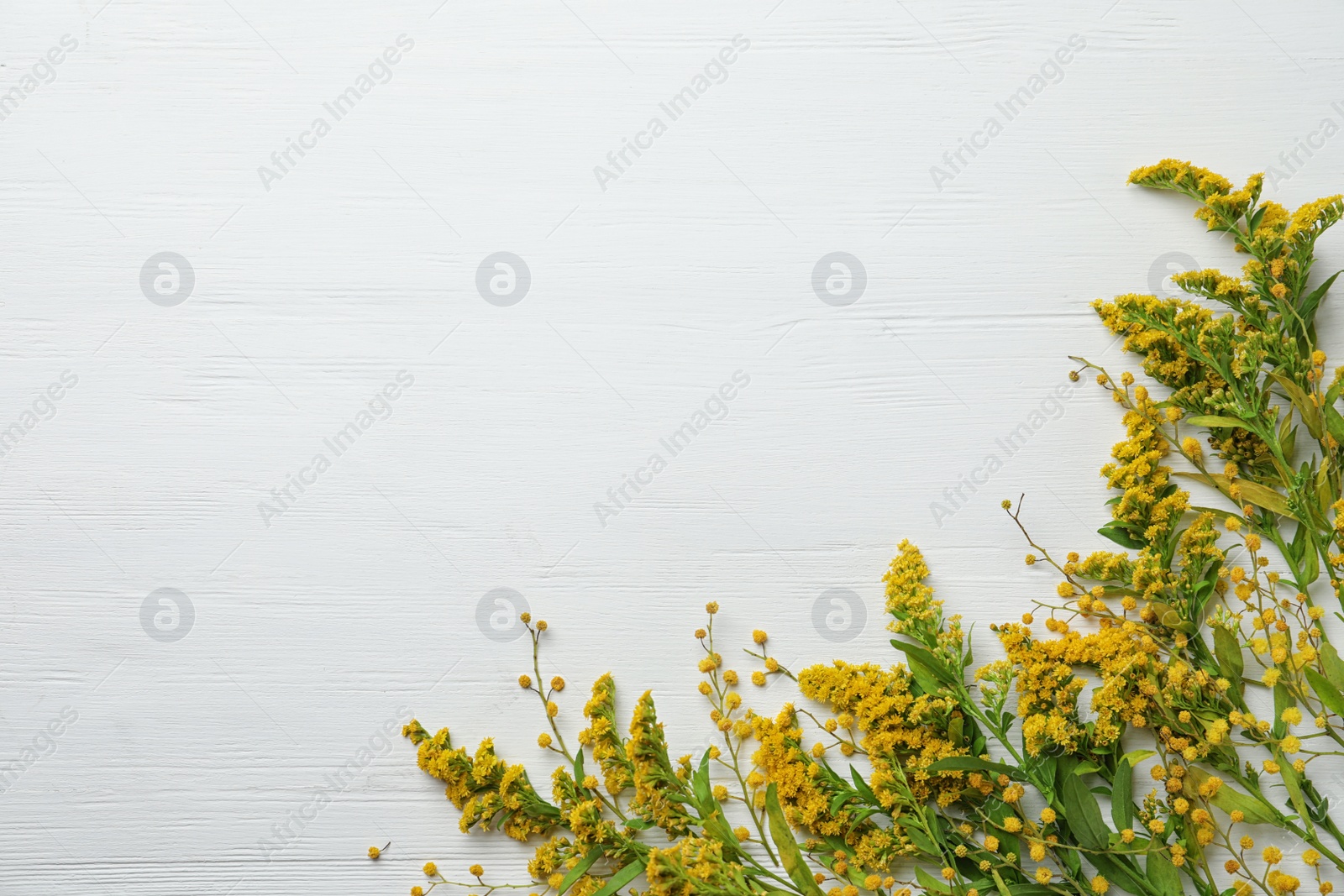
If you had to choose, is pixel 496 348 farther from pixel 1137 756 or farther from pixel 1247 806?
pixel 1247 806

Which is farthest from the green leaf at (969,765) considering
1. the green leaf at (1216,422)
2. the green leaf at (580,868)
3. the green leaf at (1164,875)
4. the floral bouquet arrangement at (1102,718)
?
the green leaf at (1216,422)

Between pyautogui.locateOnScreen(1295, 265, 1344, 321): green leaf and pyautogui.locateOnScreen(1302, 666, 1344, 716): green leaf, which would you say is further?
pyautogui.locateOnScreen(1295, 265, 1344, 321): green leaf

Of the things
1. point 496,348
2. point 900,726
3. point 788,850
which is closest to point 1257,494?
point 900,726

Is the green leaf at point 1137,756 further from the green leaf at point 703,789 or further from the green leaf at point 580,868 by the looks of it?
the green leaf at point 580,868

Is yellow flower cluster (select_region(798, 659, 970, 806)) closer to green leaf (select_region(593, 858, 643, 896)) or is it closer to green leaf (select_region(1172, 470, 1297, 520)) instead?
green leaf (select_region(593, 858, 643, 896))

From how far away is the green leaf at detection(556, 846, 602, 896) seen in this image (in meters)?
1.27

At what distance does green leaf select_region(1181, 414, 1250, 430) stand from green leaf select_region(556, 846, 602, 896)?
125cm

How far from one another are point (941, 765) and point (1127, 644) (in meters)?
0.37

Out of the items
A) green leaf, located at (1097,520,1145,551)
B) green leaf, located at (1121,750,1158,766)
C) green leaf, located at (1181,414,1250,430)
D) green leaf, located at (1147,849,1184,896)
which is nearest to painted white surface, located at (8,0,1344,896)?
green leaf, located at (1097,520,1145,551)

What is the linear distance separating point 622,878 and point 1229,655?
1.05 metres

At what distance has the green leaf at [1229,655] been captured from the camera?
1.25 meters

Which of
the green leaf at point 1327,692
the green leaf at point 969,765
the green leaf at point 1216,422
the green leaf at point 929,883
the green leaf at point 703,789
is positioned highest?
the green leaf at point 1216,422

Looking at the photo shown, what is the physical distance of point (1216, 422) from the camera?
1.32 m

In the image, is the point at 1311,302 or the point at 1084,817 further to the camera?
the point at 1311,302
